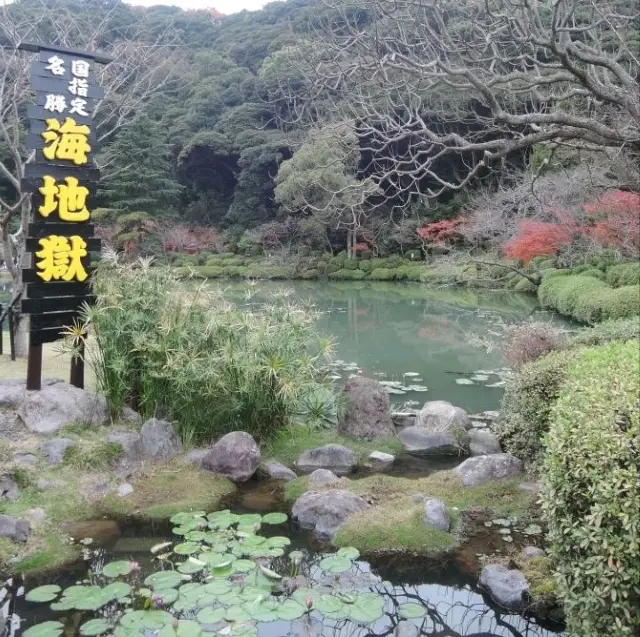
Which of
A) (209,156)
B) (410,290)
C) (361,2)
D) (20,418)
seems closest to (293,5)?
(209,156)

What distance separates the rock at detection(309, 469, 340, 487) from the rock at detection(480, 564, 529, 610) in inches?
60.2

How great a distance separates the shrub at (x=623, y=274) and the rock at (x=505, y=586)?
39.4ft

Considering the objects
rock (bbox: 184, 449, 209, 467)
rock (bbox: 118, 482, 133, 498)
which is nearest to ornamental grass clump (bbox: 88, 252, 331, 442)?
rock (bbox: 184, 449, 209, 467)

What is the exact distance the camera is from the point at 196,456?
5016 millimetres

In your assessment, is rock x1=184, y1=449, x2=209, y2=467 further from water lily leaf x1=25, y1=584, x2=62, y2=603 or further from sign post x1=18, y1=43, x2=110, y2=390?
water lily leaf x1=25, y1=584, x2=62, y2=603

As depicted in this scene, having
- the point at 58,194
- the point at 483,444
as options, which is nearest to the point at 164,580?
the point at 483,444

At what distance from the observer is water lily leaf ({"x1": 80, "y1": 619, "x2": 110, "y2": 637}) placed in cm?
277

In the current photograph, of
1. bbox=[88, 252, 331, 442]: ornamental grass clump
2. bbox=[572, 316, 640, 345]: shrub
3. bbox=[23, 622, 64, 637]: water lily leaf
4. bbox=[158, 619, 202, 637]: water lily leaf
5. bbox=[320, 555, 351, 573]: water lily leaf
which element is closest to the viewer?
bbox=[158, 619, 202, 637]: water lily leaf

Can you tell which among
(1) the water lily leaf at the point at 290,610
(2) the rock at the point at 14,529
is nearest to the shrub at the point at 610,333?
(1) the water lily leaf at the point at 290,610

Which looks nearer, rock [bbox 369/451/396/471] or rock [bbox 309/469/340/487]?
rock [bbox 309/469/340/487]

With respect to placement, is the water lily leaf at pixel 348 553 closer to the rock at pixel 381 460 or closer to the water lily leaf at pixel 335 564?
the water lily leaf at pixel 335 564

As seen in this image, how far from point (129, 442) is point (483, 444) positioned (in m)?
3.14

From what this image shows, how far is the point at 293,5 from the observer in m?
38.3

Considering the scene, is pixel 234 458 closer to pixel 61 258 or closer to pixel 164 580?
pixel 164 580
